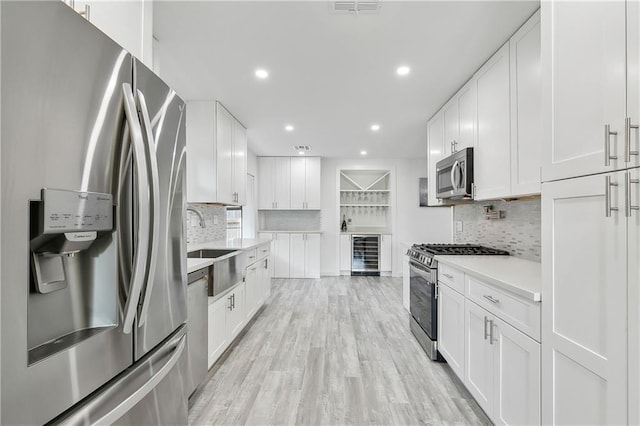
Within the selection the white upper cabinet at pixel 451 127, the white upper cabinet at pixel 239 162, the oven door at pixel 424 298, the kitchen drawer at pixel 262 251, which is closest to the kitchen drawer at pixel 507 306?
the oven door at pixel 424 298

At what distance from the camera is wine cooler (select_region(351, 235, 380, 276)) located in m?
6.10

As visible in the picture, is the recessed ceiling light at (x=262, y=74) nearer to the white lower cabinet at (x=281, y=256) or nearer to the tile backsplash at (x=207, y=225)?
the tile backsplash at (x=207, y=225)

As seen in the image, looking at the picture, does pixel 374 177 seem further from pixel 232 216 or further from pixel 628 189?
pixel 628 189

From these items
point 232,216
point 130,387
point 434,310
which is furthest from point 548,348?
point 232,216

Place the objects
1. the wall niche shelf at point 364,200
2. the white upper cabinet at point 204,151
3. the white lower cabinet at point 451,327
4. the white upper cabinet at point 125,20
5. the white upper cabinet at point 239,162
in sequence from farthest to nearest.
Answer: the wall niche shelf at point 364,200
the white upper cabinet at point 239,162
the white upper cabinet at point 204,151
the white lower cabinet at point 451,327
the white upper cabinet at point 125,20

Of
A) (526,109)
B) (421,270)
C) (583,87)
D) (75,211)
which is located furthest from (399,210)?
(75,211)

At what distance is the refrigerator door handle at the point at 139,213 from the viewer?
33.5 inches

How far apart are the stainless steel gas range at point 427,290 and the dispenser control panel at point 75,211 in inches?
91.8

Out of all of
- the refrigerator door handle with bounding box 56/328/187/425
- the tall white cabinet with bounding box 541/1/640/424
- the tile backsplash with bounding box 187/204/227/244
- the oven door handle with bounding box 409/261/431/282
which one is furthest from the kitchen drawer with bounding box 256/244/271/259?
the tall white cabinet with bounding box 541/1/640/424

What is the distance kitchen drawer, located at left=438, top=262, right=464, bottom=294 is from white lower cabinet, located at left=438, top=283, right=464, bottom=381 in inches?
1.6

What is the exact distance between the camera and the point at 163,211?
111 centimetres

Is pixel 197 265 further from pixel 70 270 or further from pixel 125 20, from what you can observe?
pixel 125 20

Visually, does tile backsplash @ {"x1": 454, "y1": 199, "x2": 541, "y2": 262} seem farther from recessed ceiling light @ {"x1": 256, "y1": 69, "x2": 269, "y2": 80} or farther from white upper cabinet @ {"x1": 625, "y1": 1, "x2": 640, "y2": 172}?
recessed ceiling light @ {"x1": 256, "y1": 69, "x2": 269, "y2": 80}

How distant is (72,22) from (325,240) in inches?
223
